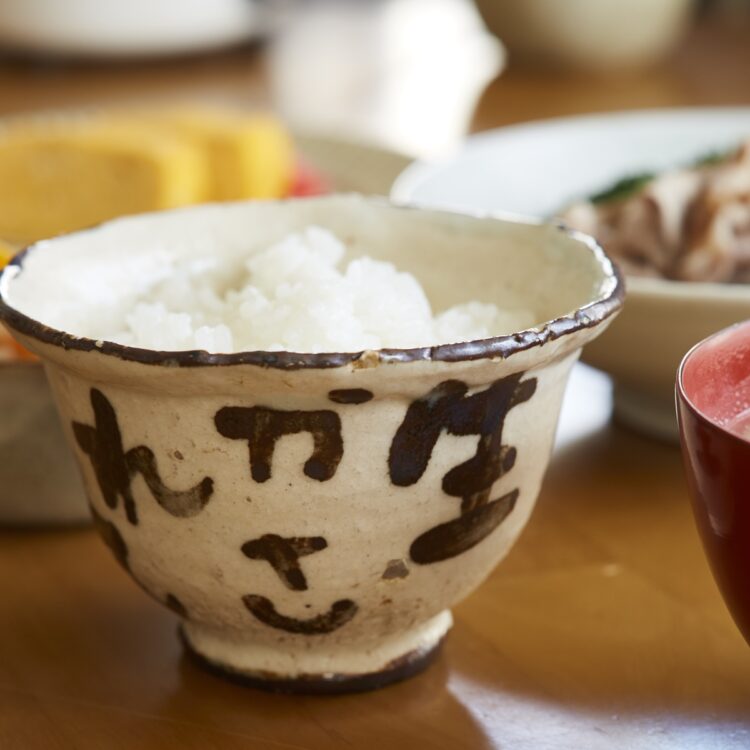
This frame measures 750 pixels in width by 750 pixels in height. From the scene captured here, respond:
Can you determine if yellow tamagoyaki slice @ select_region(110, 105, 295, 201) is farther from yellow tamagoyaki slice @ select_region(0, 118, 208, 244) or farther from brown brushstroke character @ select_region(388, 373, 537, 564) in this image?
brown brushstroke character @ select_region(388, 373, 537, 564)

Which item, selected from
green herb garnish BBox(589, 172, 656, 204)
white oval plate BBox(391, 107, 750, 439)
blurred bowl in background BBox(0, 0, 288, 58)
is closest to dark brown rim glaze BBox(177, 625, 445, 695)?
white oval plate BBox(391, 107, 750, 439)

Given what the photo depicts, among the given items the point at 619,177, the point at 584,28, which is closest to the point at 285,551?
the point at 619,177

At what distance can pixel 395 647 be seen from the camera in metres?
0.66

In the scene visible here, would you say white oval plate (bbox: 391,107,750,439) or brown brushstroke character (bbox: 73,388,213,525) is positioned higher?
brown brushstroke character (bbox: 73,388,213,525)

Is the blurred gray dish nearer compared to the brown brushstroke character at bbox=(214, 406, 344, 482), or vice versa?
the brown brushstroke character at bbox=(214, 406, 344, 482)

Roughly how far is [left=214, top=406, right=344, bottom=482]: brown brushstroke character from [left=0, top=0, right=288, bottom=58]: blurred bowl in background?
1944 mm

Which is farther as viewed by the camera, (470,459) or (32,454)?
(32,454)

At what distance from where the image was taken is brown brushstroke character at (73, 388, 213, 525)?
23.1 inches

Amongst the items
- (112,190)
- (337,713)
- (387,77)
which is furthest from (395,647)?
(387,77)

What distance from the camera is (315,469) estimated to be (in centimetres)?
57

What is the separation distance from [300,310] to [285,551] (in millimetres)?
117

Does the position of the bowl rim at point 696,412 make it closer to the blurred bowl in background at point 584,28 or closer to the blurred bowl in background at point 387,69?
the blurred bowl in background at point 387,69

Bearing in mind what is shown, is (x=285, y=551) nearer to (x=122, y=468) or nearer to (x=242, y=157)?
(x=122, y=468)

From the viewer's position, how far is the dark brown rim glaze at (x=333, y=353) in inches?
20.6
